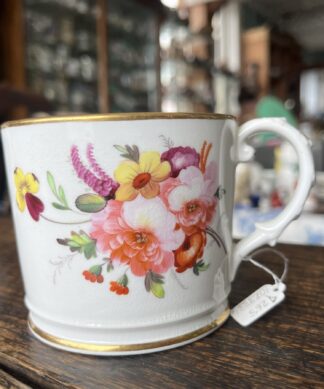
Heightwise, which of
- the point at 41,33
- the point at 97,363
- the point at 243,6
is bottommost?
the point at 97,363

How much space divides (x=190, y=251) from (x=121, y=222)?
0.05 metres

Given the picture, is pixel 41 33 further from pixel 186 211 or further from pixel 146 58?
pixel 186 211

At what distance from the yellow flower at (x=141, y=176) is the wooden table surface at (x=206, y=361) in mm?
105

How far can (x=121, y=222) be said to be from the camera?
26 cm

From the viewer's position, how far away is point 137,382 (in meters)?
0.24

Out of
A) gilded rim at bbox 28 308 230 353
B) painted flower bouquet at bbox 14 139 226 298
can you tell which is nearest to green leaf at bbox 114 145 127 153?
painted flower bouquet at bbox 14 139 226 298

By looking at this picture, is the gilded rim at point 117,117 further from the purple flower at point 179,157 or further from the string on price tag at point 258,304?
the string on price tag at point 258,304

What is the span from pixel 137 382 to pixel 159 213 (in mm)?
100

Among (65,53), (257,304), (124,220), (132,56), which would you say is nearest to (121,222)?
(124,220)

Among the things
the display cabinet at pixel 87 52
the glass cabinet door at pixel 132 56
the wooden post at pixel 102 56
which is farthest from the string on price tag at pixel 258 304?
the glass cabinet door at pixel 132 56

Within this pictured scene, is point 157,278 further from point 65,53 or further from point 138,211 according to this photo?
point 65,53

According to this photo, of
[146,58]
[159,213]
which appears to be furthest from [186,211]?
[146,58]

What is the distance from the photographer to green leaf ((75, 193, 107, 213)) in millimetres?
260

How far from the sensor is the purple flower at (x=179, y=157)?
0.26m
